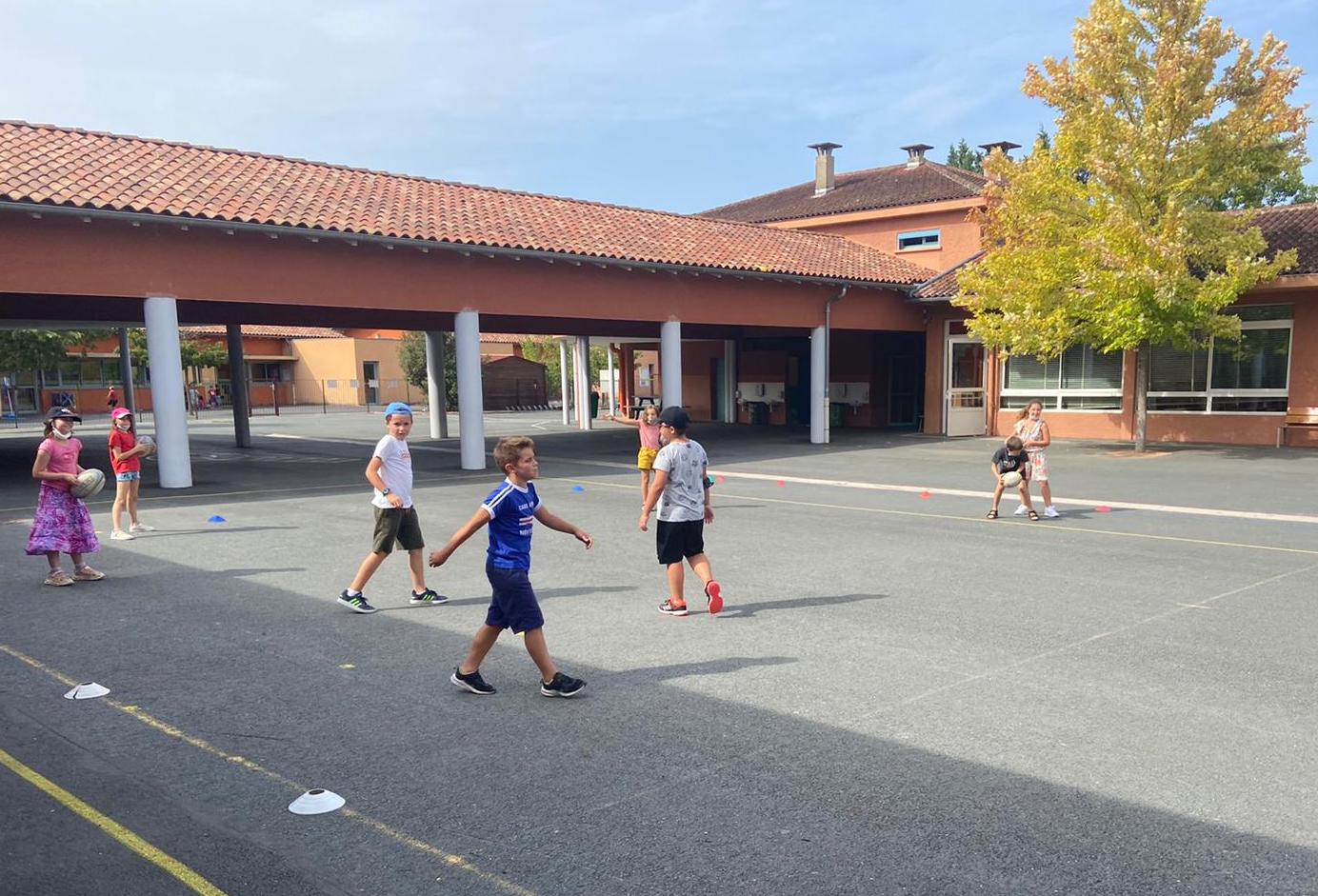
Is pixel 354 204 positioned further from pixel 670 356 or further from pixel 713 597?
pixel 713 597

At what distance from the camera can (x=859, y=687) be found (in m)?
5.21

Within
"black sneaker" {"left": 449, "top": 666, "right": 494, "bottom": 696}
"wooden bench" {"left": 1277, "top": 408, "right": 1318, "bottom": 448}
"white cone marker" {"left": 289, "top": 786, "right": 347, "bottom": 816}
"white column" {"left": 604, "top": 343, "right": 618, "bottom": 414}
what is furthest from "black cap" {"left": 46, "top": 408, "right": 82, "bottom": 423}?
"white column" {"left": 604, "top": 343, "right": 618, "bottom": 414}

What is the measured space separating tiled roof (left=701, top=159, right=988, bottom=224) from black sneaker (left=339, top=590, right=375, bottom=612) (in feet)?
75.8

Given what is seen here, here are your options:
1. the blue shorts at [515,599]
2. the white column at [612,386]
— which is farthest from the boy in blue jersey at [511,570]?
the white column at [612,386]

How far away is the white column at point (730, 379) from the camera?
32.0m

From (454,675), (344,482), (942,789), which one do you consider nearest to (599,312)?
(344,482)

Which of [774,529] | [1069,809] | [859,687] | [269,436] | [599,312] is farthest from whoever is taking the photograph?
[269,436]

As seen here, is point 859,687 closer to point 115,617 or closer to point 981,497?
point 115,617

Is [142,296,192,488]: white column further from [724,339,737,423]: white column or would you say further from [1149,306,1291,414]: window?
[724,339,737,423]: white column

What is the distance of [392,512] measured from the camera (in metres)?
7.05

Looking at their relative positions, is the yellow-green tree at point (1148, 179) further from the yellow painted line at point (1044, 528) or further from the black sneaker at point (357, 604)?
the black sneaker at point (357, 604)

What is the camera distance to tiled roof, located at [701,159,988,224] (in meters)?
27.7

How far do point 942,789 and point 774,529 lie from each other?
676 centimetres

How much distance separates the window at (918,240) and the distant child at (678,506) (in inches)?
886
